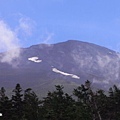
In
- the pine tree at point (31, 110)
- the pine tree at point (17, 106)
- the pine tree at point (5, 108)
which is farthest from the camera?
the pine tree at point (17, 106)

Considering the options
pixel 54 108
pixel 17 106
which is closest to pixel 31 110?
pixel 54 108

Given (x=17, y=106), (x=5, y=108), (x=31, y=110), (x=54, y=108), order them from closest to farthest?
(x=54, y=108) < (x=31, y=110) < (x=5, y=108) < (x=17, y=106)

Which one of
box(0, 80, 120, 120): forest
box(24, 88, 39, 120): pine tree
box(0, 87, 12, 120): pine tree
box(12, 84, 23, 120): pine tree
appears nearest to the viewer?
box(0, 80, 120, 120): forest

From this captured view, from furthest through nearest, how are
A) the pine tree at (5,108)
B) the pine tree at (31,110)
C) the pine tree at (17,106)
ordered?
the pine tree at (17,106)
the pine tree at (5,108)
the pine tree at (31,110)

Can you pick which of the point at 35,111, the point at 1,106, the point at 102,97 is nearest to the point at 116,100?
the point at 102,97

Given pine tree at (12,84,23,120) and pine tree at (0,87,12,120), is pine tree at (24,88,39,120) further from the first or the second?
pine tree at (0,87,12,120)

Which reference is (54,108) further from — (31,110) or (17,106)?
(17,106)

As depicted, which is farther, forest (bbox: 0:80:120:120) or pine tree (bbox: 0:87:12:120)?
pine tree (bbox: 0:87:12:120)

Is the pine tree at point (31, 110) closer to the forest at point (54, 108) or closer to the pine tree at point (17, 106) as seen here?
the forest at point (54, 108)

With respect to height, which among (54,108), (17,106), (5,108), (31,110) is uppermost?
(17,106)

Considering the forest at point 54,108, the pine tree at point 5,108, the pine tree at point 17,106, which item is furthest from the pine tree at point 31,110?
the pine tree at point 5,108

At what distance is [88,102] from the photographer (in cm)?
5159

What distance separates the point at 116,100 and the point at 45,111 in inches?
583

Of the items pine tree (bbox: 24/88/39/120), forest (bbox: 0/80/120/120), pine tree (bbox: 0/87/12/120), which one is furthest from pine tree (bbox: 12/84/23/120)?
pine tree (bbox: 24/88/39/120)
